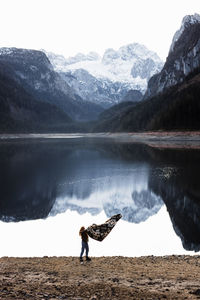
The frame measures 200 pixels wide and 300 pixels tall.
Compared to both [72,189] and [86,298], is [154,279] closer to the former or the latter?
[86,298]

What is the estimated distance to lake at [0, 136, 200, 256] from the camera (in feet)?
76.9

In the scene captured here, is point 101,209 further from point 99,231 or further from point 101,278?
point 101,278

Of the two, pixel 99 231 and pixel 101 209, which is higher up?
pixel 99 231

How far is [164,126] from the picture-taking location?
17088 centimetres

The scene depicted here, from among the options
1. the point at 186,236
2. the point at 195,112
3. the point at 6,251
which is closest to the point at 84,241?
the point at 6,251

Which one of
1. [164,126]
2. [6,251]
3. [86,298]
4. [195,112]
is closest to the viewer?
[86,298]

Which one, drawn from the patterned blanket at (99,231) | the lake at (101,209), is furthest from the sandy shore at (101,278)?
the lake at (101,209)

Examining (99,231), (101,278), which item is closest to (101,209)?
(99,231)

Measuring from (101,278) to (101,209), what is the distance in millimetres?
20505

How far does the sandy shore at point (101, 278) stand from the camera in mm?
13352

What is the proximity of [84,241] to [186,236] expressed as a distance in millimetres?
9460

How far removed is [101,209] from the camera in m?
36.0

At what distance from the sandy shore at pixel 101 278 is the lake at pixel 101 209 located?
9.74 ft

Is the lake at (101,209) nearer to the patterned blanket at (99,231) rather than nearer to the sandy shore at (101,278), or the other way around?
the sandy shore at (101,278)
